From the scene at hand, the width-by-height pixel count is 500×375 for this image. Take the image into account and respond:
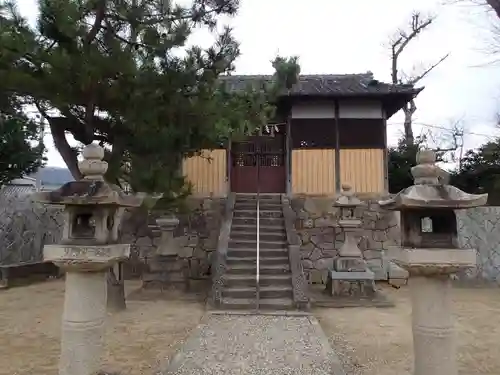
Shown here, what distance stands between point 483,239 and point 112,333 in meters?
9.35

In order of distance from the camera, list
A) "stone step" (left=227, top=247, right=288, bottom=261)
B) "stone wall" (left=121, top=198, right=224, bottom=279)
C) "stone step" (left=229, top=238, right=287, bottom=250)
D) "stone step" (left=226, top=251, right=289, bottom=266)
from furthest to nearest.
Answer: "stone wall" (left=121, top=198, right=224, bottom=279) → "stone step" (left=229, top=238, right=287, bottom=250) → "stone step" (left=227, top=247, right=288, bottom=261) → "stone step" (left=226, top=251, right=289, bottom=266)

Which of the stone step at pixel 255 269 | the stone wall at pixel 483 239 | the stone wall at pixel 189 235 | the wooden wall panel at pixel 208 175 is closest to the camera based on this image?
the stone step at pixel 255 269

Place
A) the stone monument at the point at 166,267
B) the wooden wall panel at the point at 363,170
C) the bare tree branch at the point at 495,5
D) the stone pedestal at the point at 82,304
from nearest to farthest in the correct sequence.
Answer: the stone pedestal at the point at 82,304, the bare tree branch at the point at 495,5, the stone monument at the point at 166,267, the wooden wall panel at the point at 363,170

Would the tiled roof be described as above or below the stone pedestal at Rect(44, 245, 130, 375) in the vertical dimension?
above

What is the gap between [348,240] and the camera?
29.0ft

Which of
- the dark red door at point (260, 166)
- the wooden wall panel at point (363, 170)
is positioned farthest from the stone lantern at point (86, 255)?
the dark red door at point (260, 166)

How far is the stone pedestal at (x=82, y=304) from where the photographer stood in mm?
3643

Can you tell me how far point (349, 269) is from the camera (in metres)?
8.52

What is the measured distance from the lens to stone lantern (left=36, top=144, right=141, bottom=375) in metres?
3.65

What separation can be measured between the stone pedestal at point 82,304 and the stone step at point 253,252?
4.89 metres

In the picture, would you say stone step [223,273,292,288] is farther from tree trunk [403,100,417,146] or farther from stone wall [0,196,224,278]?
tree trunk [403,100,417,146]

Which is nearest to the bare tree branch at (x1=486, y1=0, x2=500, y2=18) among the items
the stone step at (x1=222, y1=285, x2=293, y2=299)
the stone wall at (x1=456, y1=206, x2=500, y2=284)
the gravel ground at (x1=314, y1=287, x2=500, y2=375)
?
the stone wall at (x1=456, y1=206, x2=500, y2=284)

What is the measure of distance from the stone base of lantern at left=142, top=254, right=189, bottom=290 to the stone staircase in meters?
1.20

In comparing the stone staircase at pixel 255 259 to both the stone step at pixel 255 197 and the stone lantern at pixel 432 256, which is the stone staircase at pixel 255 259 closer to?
the stone step at pixel 255 197
